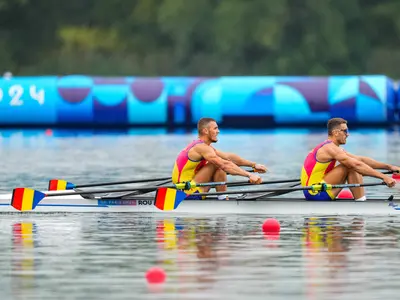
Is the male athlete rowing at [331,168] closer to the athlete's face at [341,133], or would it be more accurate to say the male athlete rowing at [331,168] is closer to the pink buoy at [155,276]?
the athlete's face at [341,133]

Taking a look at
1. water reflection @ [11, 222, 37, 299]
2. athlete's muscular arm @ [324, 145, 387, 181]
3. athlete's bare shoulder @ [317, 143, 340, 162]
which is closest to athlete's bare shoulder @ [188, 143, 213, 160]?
athlete's bare shoulder @ [317, 143, 340, 162]

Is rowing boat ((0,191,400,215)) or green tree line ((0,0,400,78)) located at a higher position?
green tree line ((0,0,400,78))

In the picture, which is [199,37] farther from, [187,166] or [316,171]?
[316,171]

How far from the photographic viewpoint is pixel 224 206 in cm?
2080

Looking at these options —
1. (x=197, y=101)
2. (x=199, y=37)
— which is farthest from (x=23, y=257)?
(x=199, y=37)

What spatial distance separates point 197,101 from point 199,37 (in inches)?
860

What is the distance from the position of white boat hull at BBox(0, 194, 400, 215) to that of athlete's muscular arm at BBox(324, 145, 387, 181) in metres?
0.54

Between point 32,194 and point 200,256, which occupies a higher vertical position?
point 32,194

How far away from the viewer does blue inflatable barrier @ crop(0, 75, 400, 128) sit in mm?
47688

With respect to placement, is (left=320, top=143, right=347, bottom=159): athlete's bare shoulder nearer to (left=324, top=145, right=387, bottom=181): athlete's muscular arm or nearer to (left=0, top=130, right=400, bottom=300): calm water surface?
(left=324, top=145, right=387, bottom=181): athlete's muscular arm

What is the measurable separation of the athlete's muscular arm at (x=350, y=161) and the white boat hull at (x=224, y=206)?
1.78 ft

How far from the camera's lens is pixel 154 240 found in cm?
1767

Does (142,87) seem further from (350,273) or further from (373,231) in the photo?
(350,273)

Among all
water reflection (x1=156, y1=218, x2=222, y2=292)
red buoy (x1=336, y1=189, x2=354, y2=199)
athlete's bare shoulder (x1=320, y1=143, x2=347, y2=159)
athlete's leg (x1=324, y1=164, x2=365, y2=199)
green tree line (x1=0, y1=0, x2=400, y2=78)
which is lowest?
water reflection (x1=156, y1=218, x2=222, y2=292)
